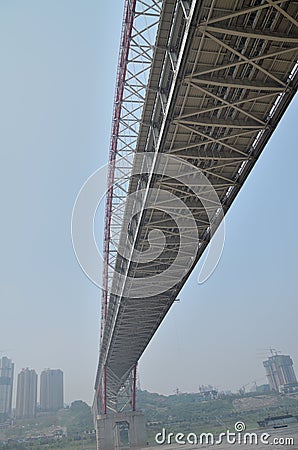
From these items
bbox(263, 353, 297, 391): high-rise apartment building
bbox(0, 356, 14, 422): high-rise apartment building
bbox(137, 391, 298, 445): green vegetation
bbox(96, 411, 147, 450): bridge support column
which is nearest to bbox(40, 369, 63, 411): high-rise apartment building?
bbox(0, 356, 14, 422): high-rise apartment building

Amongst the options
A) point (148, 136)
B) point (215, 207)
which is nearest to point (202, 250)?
point (215, 207)

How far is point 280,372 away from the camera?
86.2m

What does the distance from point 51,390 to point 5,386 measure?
40.8 feet

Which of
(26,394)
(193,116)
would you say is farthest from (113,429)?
(26,394)

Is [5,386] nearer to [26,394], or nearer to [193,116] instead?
[26,394]

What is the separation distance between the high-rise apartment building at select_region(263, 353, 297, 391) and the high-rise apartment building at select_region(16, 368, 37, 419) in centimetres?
5703

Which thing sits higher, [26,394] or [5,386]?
[5,386]

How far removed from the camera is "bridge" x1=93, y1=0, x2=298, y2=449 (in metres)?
10.8

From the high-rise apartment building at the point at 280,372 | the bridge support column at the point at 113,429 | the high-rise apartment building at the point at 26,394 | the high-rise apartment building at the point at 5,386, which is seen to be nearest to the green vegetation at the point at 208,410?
the high-rise apartment building at the point at 280,372

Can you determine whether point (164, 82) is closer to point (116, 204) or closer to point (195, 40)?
point (195, 40)

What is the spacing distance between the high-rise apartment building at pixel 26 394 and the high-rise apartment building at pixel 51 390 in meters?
3.53

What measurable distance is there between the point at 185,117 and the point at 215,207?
6.91 metres

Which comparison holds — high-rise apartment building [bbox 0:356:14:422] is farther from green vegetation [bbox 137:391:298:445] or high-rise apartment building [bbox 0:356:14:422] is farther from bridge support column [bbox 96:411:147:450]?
bridge support column [bbox 96:411:147:450]

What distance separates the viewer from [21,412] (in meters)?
83.4
